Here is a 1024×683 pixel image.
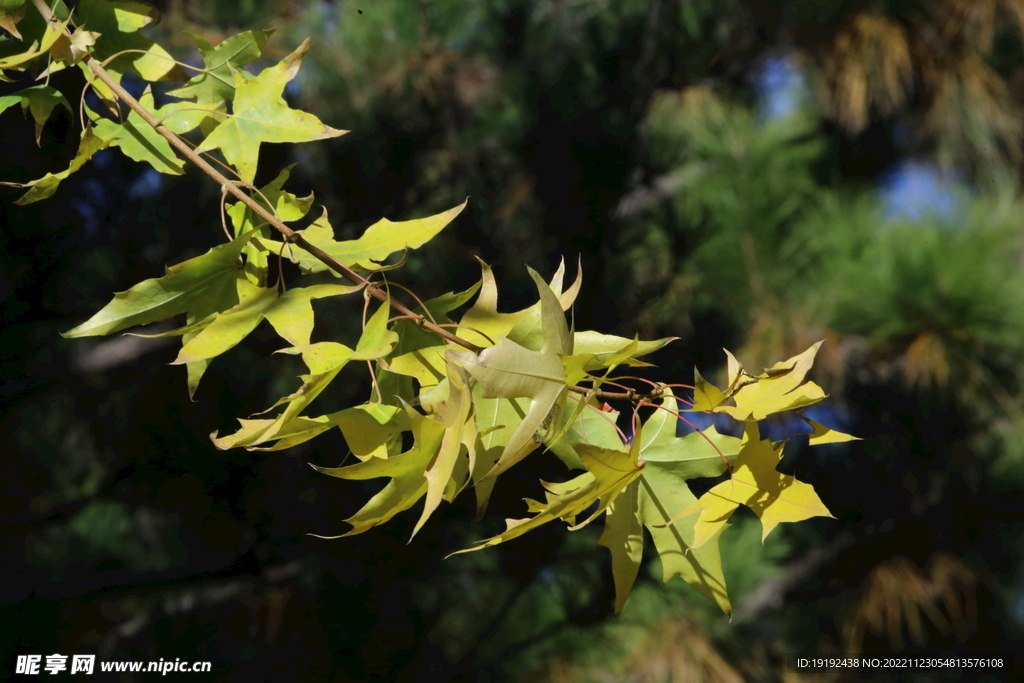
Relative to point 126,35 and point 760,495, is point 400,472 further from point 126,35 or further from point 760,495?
point 126,35

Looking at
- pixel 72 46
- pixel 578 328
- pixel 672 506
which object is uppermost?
pixel 72 46

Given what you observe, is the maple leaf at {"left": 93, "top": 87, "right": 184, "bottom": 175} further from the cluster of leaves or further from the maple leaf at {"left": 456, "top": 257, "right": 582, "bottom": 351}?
the maple leaf at {"left": 456, "top": 257, "right": 582, "bottom": 351}

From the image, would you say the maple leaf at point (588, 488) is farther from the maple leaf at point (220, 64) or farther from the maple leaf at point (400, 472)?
the maple leaf at point (220, 64)

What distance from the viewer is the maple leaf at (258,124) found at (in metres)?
0.27

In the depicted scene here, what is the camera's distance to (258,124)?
0.27 m

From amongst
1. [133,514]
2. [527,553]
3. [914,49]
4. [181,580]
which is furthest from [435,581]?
[914,49]

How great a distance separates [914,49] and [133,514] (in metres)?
1.30

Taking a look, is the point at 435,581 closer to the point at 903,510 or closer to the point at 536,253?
the point at 536,253

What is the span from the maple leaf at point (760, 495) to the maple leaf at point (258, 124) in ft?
0.56

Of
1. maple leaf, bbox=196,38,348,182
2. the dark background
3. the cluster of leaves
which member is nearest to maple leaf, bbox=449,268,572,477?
the cluster of leaves

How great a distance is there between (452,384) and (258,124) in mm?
138

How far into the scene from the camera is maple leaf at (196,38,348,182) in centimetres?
27

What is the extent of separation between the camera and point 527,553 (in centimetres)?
67

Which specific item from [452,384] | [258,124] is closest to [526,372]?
[452,384]
